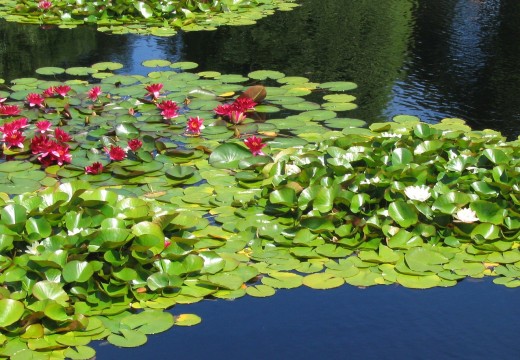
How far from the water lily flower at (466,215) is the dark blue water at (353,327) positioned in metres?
0.39

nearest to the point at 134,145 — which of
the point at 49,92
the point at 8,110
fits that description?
the point at 8,110

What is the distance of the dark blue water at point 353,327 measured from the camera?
3443 millimetres

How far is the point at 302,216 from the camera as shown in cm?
430

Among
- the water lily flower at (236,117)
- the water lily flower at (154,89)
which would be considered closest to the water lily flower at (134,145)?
the water lily flower at (236,117)

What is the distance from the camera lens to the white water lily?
4316 millimetres

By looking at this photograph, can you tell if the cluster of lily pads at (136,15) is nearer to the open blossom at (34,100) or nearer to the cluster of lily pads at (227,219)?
the open blossom at (34,100)

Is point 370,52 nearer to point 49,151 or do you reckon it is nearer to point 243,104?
point 243,104

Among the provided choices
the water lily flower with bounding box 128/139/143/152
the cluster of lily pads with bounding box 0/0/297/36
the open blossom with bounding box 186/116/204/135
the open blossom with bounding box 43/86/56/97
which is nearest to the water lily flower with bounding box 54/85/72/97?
the open blossom with bounding box 43/86/56/97

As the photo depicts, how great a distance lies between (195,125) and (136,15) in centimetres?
430

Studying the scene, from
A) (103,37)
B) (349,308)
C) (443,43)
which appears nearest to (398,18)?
(443,43)

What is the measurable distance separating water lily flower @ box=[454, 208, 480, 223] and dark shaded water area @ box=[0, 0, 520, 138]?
6.08 ft

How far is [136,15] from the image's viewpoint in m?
9.66

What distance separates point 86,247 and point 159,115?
2514mm

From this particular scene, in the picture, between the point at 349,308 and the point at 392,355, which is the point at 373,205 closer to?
the point at 349,308
